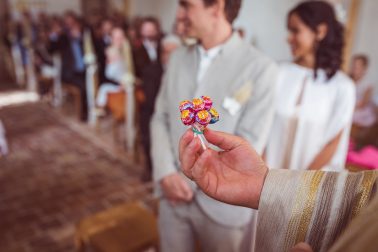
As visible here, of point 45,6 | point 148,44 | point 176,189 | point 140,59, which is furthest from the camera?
point 45,6

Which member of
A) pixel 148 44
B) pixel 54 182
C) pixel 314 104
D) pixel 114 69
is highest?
pixel 148 44

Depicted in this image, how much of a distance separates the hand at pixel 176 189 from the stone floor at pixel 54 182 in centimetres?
195

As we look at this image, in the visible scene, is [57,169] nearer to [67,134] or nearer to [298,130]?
[67,134]

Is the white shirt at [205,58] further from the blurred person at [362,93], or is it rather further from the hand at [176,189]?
the blurred person at [362,93]

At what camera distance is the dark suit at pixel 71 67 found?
6.72 m

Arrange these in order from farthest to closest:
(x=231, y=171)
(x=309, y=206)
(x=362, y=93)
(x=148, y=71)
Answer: (x=362, y=93)
(x=148, y=71)
(x=231, y=171)
(x=309, y=206)

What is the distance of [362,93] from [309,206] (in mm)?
4621

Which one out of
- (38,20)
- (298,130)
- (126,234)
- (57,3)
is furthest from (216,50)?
(57,3)

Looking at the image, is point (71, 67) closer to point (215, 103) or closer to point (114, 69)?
point (114, 69)

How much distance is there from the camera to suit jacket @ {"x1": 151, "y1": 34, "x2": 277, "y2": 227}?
1.31 m

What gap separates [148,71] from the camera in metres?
3.67

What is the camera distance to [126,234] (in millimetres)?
2365

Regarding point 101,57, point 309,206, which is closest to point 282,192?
point 309,206

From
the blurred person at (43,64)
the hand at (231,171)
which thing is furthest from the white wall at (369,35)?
the blurred person at (43,64)
